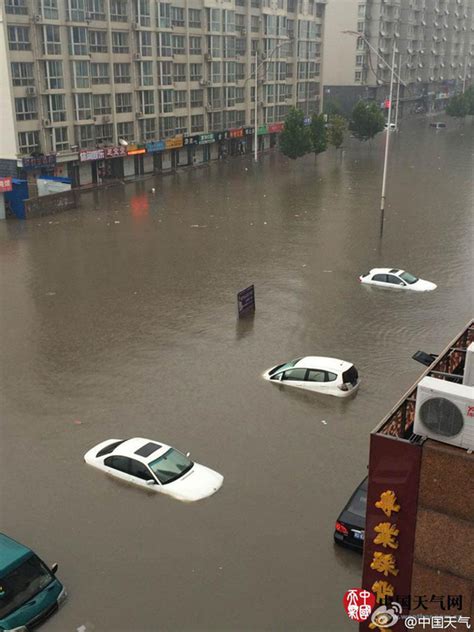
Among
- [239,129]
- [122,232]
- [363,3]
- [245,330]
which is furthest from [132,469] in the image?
[363,3]

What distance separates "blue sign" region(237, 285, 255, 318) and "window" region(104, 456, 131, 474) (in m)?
9.80

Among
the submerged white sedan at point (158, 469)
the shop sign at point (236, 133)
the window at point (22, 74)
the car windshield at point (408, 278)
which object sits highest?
the window at point (22, 74)

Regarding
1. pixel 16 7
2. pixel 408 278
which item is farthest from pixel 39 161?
pixel 408 278

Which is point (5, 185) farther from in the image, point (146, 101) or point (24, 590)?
Answer: point (24, 590)

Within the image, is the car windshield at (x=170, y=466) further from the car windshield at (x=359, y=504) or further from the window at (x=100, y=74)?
the window at (x=100, y=74)

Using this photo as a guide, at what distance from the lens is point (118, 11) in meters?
50.9

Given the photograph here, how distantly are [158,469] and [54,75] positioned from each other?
129 ft

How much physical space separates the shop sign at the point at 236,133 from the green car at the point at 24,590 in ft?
193

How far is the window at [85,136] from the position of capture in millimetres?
49000

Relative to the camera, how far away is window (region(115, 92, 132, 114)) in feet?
172

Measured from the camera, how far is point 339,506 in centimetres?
1337

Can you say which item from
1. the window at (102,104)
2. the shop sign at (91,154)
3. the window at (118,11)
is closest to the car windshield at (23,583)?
the shop sign at (91,154)

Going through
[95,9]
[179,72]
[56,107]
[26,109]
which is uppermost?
[95,9]

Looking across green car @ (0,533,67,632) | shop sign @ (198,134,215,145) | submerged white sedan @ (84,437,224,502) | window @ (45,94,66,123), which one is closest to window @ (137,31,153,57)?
shop sign @ (198,134,215,145)
